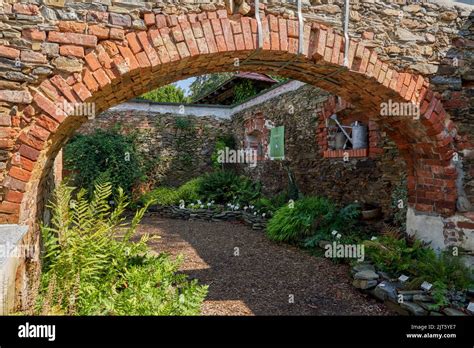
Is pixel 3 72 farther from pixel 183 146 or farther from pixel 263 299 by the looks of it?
pixel 183 146

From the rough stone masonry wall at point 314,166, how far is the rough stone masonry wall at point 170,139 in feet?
7.24

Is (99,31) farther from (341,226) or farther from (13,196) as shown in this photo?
(341,226)

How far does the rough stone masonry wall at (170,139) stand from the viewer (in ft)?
38.1

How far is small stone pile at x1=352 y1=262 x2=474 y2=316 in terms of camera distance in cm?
334

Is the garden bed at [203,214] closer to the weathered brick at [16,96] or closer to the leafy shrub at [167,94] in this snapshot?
the weathered brick at [16,96]

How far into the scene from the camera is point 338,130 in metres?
7.17

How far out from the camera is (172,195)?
10672 mm

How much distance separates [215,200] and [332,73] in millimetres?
7365

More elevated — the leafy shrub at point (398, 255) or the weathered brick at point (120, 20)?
the weathered brick at point (120, 20)

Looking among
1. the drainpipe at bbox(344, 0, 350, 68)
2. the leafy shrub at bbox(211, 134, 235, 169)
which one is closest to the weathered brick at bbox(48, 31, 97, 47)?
the drainpipe at bbox(344, 0, 350, 68)

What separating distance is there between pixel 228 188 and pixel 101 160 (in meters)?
4.11

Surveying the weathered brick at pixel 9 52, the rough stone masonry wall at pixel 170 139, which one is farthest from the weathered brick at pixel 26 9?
the rough stone masonry wall at pixel 170 139

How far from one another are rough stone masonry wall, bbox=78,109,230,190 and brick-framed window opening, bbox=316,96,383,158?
5.77 metres

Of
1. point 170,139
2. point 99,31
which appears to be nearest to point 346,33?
point 99,31
